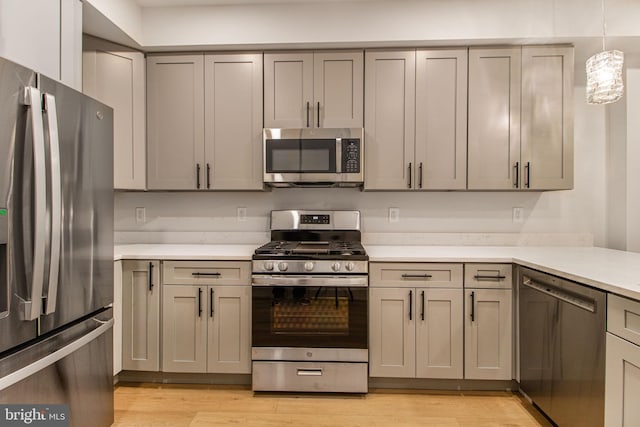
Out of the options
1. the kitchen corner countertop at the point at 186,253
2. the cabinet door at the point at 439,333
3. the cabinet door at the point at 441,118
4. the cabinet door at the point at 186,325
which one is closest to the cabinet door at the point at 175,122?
the kitchen corner countertop at the point at 186,253

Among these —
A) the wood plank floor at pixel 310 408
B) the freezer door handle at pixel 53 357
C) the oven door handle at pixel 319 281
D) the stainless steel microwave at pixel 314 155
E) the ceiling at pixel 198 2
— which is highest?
the ceiling at pixel 198 2

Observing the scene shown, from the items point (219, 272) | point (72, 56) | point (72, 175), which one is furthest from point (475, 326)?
point (72, 56)

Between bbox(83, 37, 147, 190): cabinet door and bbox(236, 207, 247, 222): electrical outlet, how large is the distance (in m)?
0.74

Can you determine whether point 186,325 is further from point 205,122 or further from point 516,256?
point 516,256

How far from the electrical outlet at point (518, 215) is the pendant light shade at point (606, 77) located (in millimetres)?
1237

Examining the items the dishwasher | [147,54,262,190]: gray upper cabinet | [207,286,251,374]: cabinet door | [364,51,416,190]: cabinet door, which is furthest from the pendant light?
[207,286,251,374]: cabinet door

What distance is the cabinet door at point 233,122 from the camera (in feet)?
8.55

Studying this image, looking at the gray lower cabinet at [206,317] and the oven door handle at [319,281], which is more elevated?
the oven door handle at [319,281]

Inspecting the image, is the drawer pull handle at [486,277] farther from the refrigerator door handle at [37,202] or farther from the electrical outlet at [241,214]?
the refrigerator door handle at [37,202]

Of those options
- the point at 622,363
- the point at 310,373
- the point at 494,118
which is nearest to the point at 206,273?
the point at 310,373

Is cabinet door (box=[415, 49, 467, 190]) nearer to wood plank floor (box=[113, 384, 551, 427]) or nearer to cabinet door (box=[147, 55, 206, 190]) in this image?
wood plank floor (box=[113, 384, 551, 427])

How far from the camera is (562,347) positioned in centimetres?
179

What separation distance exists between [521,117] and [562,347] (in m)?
1.56

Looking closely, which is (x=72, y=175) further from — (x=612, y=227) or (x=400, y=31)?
(x=612, y=227)
